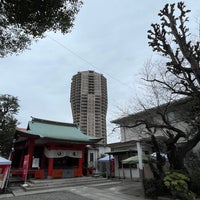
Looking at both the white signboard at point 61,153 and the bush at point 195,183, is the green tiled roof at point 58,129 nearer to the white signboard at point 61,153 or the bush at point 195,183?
the white signboard at point 61,153

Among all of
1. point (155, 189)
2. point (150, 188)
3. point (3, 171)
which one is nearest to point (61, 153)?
point (3, 171)

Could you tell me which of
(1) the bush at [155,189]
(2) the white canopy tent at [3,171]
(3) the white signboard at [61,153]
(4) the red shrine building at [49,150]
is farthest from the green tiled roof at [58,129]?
(1) the bush at [155,189]

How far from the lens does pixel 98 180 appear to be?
44.3ft

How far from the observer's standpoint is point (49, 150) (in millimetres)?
13367

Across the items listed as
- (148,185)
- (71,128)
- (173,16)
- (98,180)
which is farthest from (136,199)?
(71,128)

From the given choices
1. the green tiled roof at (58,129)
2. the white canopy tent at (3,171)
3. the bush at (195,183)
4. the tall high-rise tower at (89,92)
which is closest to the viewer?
the bush at (195,183)

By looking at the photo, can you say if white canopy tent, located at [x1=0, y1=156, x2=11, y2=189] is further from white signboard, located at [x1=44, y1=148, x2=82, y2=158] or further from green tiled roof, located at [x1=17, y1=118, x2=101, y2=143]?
green tiled roof, located at [x1=17, y1=118, x2=101, y2=143]

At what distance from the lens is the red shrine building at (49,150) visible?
507 inches

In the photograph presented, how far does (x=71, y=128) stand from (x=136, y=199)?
11994 mm

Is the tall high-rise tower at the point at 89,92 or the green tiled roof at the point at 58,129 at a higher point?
the tall high-rise tower at the point at 89,92

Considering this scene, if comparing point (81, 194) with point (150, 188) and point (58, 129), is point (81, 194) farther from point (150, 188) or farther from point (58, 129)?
point (58, 129)

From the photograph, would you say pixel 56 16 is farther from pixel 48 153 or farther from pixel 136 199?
pixel 48 153

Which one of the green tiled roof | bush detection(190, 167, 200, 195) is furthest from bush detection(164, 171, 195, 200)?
the green tiled roof

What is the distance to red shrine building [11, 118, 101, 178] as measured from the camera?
12.9 m
